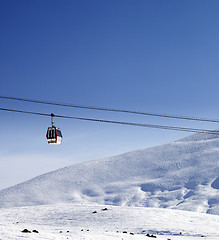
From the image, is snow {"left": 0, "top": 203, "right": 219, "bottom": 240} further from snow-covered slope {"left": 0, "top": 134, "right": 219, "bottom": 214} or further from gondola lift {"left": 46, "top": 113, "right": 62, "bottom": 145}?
snow-covered slope {"left": 0, "top": 134, "right": 219, "bottom": 214}

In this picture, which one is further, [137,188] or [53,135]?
[137,188]

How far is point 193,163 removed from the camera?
19712cm

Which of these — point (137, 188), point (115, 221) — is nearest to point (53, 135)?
point (115, 221)

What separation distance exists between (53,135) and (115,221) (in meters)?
19.4

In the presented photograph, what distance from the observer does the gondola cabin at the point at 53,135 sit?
22.0 m

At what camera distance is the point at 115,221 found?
38688 mm

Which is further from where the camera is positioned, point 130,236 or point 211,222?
point 211,222

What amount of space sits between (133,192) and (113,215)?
448ft

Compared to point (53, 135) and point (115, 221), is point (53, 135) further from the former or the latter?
point (115, 221)

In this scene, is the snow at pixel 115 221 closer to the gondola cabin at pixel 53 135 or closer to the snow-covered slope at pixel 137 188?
the gondola cabin at pixel 53 135

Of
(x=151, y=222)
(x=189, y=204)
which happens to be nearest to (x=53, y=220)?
(x=151, y=222)

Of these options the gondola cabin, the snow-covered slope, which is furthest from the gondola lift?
the snow-covered slope

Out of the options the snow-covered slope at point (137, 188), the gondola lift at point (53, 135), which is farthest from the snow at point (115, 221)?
the snow-covered slope at point (137, 188)

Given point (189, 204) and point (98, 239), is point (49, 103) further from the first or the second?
point (189, 204)
